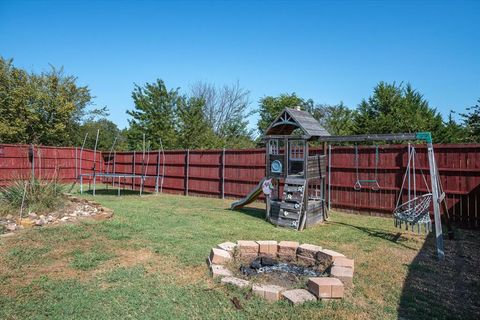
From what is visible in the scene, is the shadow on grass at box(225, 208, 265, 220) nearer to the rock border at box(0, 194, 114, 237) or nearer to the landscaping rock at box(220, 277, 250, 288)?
the rock border at box(0, 194, 114, 237)

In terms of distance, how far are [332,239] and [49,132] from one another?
20247 millimetres

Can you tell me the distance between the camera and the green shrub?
6.96 m

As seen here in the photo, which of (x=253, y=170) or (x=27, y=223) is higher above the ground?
(x=253, y=170)

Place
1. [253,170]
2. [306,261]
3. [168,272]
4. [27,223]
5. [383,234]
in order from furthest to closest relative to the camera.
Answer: [253,170] < [383,234] < [27,223] < [306,261] < [168,272]

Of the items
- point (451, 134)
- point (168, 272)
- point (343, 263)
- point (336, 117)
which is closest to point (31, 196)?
point (168, 272)

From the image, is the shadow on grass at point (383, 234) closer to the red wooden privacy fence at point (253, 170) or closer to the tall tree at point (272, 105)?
the red wooden privacy fence at point (253, 170)

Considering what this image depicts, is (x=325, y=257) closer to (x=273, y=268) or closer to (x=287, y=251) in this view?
(x=287, y=251)

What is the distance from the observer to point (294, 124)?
26.3ft

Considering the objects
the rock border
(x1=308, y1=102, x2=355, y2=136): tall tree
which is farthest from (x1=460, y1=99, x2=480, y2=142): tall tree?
the rock border

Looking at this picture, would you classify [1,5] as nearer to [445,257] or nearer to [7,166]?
[7,166]

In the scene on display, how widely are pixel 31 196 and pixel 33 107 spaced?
1628cm

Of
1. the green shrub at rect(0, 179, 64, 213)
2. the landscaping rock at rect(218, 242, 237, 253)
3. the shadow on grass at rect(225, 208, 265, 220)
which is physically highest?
the green shrub at rect(0, 179, 64, 213)

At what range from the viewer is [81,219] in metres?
6.87

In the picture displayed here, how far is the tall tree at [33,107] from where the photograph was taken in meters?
19.5
